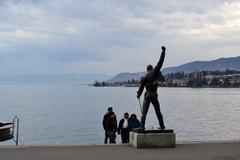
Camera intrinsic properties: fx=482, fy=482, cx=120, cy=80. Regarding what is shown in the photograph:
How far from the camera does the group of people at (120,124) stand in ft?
62.2

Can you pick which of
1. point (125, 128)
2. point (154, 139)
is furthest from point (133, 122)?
point (154, 139)

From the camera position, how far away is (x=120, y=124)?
19703mm

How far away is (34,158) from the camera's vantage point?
43.3 feet

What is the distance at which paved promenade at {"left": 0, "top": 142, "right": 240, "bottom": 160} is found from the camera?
13259mm

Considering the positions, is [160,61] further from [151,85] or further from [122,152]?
[122,152]

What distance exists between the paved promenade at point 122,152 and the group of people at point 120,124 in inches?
117

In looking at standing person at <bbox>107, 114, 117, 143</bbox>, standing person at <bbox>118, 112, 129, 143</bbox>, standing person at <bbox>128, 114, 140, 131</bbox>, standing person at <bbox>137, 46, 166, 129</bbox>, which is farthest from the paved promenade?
standing person at <bbox>107, 114, 117, 143</bbox>

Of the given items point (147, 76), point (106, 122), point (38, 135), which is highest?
point (147, 76)

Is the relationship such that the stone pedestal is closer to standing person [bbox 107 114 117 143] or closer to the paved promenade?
the paved promenade

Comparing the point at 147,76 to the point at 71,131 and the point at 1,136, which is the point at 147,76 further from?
the point at 71,131

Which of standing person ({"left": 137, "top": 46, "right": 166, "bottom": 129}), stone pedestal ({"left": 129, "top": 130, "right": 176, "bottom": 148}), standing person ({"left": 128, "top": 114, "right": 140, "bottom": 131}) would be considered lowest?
stone pedestal ({"left": 129, "top": 130, "right": 176, "bottom": 148})

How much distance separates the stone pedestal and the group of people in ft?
10.6

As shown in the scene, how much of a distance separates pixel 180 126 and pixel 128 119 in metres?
38.1

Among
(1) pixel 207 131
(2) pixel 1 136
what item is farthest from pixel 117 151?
(1) pixel 207 131
